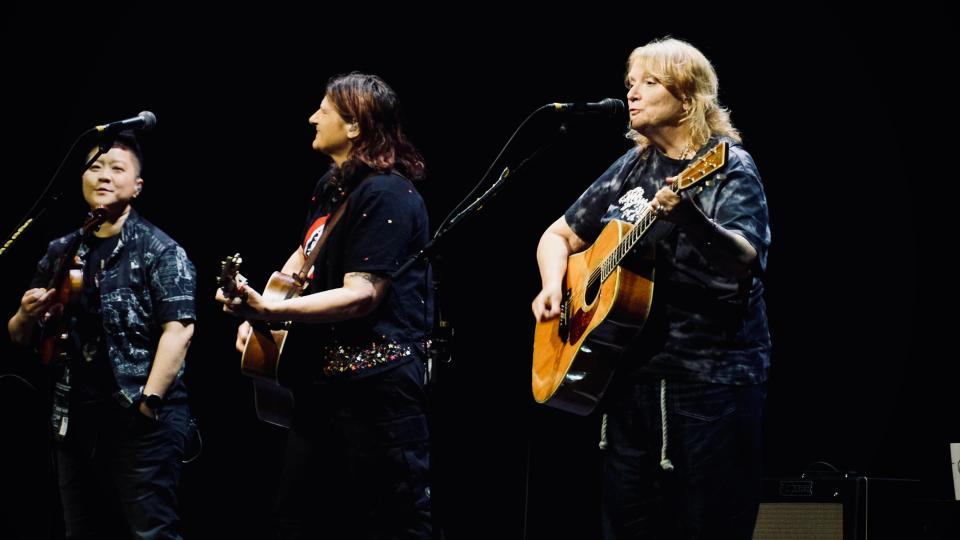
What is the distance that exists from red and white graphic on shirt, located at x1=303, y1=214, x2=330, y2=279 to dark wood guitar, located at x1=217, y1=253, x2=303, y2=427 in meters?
0.11

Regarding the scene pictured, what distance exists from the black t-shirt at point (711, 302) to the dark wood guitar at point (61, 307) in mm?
2285

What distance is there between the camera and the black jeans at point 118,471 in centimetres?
368

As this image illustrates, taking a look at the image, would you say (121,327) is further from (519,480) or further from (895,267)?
(895,267)

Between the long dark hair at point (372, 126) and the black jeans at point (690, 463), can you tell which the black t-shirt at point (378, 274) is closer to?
the long dark hair at point (372, 126)

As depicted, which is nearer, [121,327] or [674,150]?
[674,150]

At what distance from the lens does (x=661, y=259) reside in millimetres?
2596

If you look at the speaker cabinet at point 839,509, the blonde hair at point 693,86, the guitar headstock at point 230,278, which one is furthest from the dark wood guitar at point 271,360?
the speaker cabinet at point 839,509

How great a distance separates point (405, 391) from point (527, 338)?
2.00 meters

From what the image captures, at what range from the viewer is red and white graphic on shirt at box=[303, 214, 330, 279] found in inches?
127

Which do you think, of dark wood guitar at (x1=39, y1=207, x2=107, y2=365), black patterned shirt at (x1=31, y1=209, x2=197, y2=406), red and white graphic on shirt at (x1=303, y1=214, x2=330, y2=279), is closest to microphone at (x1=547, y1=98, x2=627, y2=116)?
red and white graphic on shirt at (x1=303, y1=214, x2=330, y2=279)

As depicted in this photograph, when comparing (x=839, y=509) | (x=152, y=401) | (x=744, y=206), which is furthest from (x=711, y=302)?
(x=152, y=401)

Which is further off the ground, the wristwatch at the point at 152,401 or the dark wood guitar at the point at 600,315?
the dark wood guitar at the point at 600,315

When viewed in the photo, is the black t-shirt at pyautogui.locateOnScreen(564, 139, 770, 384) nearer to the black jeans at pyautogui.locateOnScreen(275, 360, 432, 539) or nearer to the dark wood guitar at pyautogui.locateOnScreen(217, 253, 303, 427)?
the black jeans at pyautogui.locateOnScreen(275, 360, 432, 539)

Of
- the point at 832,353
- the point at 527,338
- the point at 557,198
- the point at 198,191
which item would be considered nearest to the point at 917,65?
the point at 832,353
